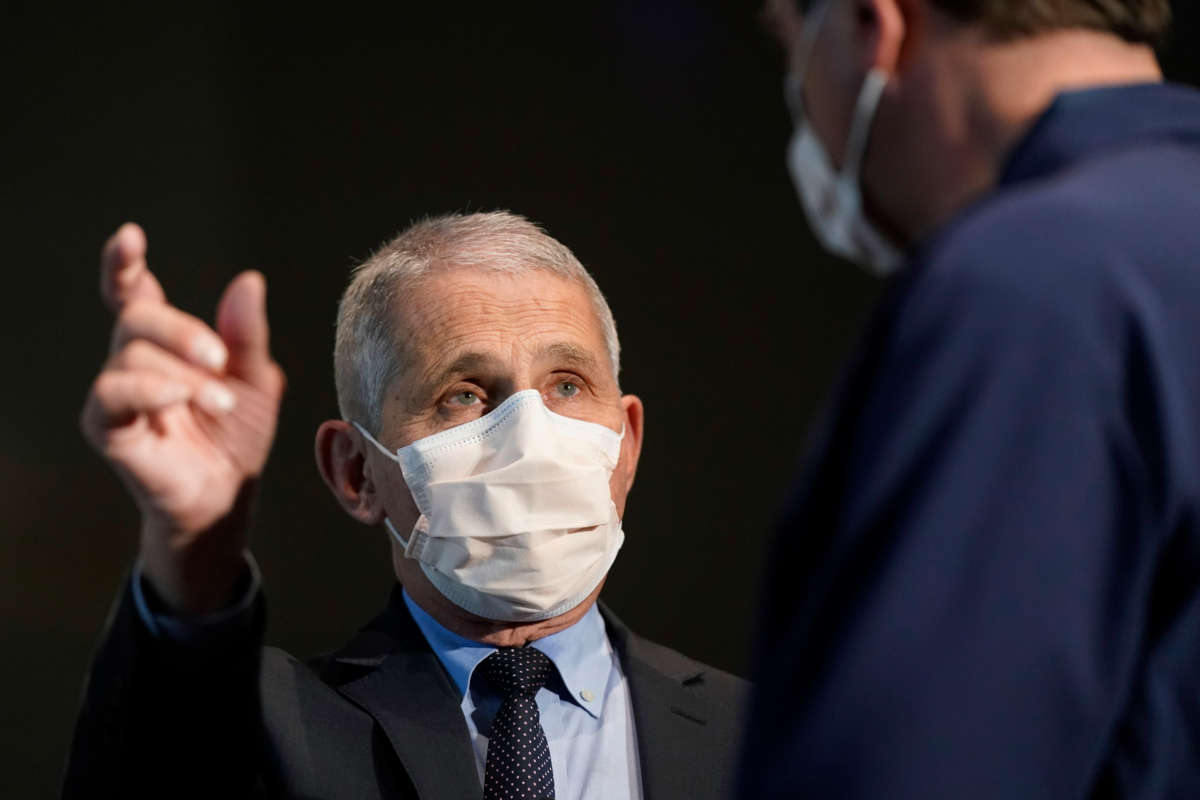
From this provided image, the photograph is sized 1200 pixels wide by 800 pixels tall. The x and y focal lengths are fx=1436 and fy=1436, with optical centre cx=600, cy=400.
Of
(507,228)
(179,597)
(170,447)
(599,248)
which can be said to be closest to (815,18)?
(170,447)

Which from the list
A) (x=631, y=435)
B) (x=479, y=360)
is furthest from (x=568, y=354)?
(x=631, y=435)

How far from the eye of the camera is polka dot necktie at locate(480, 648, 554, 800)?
2031mm

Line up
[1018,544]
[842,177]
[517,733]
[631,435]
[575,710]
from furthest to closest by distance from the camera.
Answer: [631,435] → [575,710] → [517,733] → [842,177] → [1018,544]

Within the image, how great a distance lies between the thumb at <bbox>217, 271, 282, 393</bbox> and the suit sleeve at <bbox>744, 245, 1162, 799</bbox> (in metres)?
0.70

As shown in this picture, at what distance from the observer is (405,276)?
2387mm

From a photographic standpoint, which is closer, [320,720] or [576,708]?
[320,720]

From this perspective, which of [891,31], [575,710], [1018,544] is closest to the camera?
[1018,544]

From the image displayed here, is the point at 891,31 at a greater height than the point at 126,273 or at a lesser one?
greater

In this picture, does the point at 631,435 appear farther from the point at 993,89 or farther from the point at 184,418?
the point at 993,89

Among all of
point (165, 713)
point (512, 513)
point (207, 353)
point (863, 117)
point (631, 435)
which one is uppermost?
point (863, 117)

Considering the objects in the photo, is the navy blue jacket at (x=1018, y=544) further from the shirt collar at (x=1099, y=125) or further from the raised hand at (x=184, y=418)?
the raised hand at (x=184, y=418)

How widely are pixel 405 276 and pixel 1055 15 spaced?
1.50 m

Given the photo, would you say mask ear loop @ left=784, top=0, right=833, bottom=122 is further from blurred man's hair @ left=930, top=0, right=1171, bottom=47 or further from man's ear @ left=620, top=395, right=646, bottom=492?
man's ear @ left=620, top=395, right=646, bottom=492

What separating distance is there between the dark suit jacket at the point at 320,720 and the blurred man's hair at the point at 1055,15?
92cm
